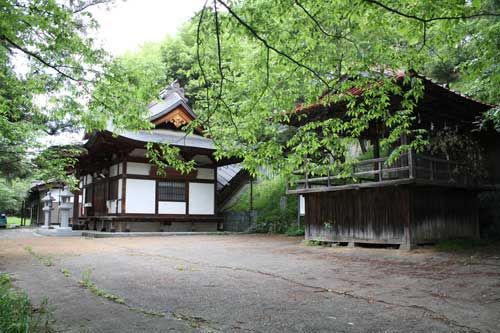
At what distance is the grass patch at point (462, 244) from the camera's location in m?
10.6

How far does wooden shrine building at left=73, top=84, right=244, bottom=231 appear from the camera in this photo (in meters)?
18.4

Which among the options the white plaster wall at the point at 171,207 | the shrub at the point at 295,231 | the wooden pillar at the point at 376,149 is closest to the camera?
the wooden pillar at the point at 376,149

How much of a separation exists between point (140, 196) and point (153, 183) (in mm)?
889

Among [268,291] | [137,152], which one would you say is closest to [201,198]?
[137,152]

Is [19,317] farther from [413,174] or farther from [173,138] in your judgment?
[173,138]

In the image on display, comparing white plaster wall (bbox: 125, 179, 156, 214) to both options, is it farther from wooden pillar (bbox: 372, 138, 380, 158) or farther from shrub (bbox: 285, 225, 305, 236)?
wooden pillar (bbox: 372, 138, 380, 158)

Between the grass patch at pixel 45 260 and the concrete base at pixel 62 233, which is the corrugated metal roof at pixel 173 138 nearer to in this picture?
the concrete base at pixel 62 233

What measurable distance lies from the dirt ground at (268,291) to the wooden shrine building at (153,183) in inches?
338

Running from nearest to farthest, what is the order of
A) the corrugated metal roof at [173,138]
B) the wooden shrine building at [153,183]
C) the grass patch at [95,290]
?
1. the grass patch at [95,290]
2. the wooden shrine building at [153,183]
3. the corrugated metal roof at [173,138]

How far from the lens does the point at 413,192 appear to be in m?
10.9

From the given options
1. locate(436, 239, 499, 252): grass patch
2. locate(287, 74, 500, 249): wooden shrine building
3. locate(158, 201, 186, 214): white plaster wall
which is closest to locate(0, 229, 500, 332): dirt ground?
locate(436, 239, 499, 252): grass patch

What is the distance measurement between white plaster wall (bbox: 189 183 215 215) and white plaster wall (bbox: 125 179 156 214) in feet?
6.49

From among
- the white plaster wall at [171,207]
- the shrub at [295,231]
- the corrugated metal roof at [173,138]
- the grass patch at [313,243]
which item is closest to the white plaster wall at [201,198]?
the white plaster wall at [171,207]

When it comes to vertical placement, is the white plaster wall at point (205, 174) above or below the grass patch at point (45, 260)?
above
